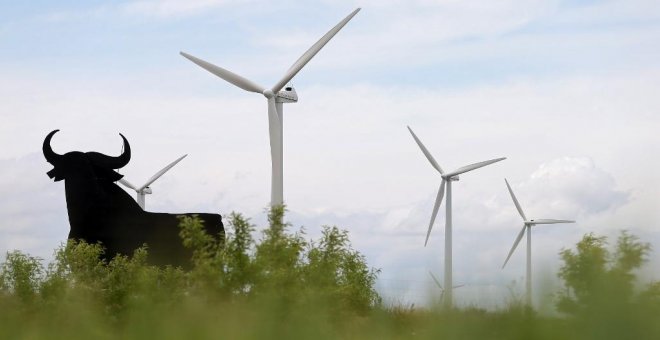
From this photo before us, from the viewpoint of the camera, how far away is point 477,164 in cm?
5725

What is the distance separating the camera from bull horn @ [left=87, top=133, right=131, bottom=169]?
1507 inches

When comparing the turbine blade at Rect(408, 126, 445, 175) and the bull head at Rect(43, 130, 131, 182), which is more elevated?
the turbine blade at Rect(408, 126, 445, 175)

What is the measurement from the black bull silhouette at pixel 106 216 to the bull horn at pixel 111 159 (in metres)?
0.04

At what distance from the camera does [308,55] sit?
4191cm

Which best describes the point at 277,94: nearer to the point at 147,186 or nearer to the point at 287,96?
the point at 287,96

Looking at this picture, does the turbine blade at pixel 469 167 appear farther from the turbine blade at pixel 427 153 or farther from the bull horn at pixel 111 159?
the bull horn at pixel 111 159

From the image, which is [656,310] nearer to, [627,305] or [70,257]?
[627,305]

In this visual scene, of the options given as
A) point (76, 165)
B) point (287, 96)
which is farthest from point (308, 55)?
point (76, 165)

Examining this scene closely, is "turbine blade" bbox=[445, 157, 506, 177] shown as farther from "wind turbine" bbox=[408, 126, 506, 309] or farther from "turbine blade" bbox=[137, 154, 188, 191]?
"turbine blade" bbox=[137, 154, 188, 191]

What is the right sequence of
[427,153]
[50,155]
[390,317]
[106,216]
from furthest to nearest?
[427,153] < [50,155] < [106,216] < [390,317]

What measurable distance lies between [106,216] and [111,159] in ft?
8.60

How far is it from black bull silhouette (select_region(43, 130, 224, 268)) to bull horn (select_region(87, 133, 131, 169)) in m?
0.04

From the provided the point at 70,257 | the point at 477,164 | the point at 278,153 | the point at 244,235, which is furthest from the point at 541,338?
the point at 477,164

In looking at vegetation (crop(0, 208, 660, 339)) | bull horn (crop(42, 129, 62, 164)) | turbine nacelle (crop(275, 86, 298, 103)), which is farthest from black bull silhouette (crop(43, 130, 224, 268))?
vegetation (crop(0, 208, 660, 339))
